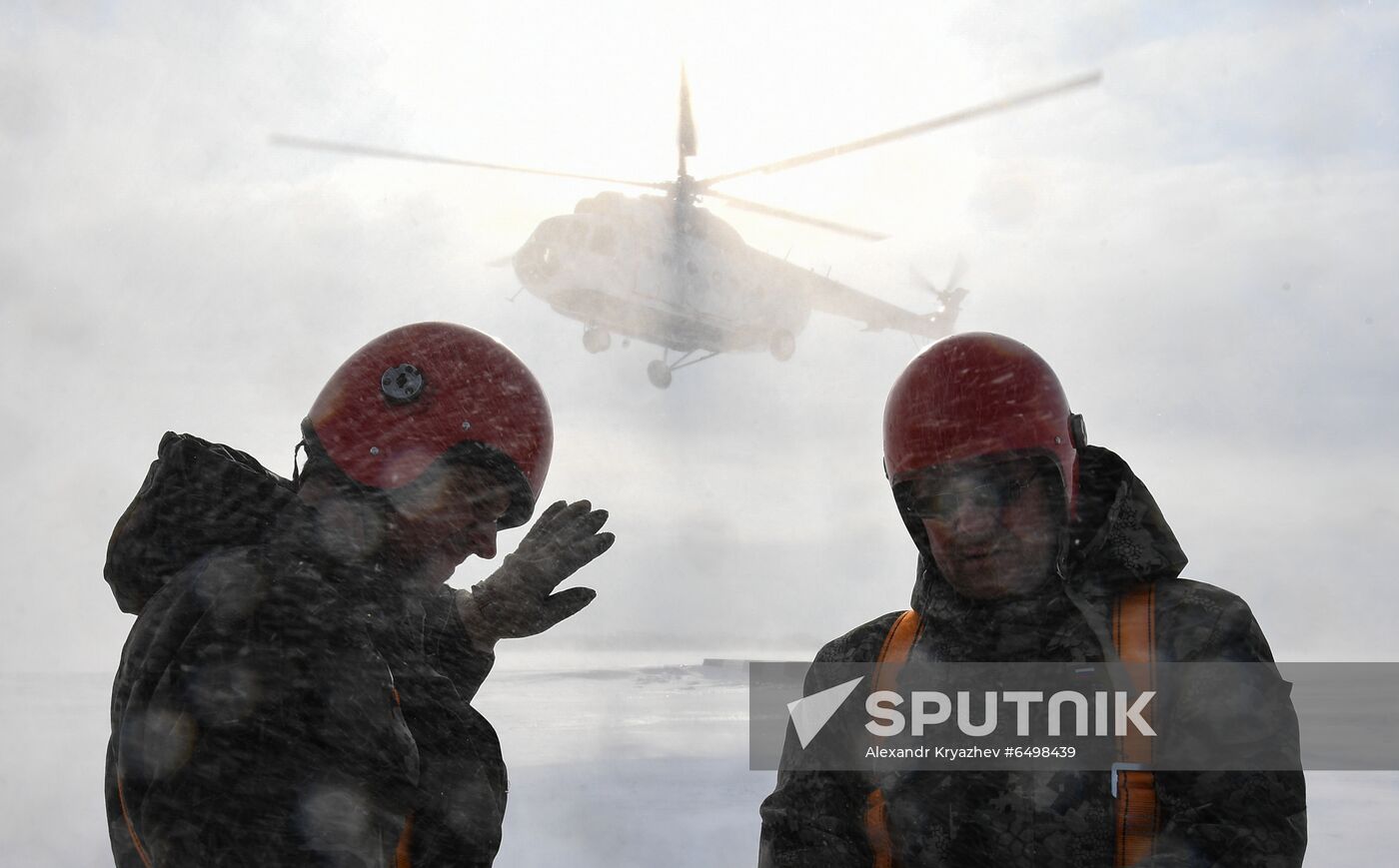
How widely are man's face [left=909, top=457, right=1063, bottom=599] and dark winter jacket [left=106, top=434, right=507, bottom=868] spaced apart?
1.55 metres

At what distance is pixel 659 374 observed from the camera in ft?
111

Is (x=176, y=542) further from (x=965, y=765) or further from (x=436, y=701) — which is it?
(x=965, y=765)

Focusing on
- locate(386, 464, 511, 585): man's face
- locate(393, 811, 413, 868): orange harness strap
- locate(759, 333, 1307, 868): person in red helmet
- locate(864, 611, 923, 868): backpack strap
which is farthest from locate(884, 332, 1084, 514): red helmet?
locate(393, 811, 413, 868): orange harness strap

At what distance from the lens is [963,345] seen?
11.2 ft

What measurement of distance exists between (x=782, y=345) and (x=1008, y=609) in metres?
33.5

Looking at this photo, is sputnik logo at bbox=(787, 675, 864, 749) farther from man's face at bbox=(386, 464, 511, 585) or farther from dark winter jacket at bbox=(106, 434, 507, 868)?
man's face at bbox=(386, 464, 511, 585)

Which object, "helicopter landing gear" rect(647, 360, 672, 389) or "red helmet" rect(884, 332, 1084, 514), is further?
"helicopter landing gear" rect(647, 360, 672, 389)

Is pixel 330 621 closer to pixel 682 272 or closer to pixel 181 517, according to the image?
pixel 181 517

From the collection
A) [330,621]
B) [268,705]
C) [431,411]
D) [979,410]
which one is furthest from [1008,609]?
[268,705]

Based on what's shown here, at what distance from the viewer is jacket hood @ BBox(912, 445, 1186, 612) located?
123 inches

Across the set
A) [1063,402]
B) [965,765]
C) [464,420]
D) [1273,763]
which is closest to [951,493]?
[1063,402]

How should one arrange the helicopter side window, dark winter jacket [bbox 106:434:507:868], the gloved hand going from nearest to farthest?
1. dark winter jacket [bbox 106:434:507:868]
2. the gloved hand
3. the helicopter side window

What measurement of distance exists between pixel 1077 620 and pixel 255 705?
2.32m

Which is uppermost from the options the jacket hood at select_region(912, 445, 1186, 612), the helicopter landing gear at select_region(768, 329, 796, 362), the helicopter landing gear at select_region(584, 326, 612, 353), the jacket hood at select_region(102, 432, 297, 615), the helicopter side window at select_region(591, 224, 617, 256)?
the helicopter landing gear at select_region(768, 329, 796, 362)
